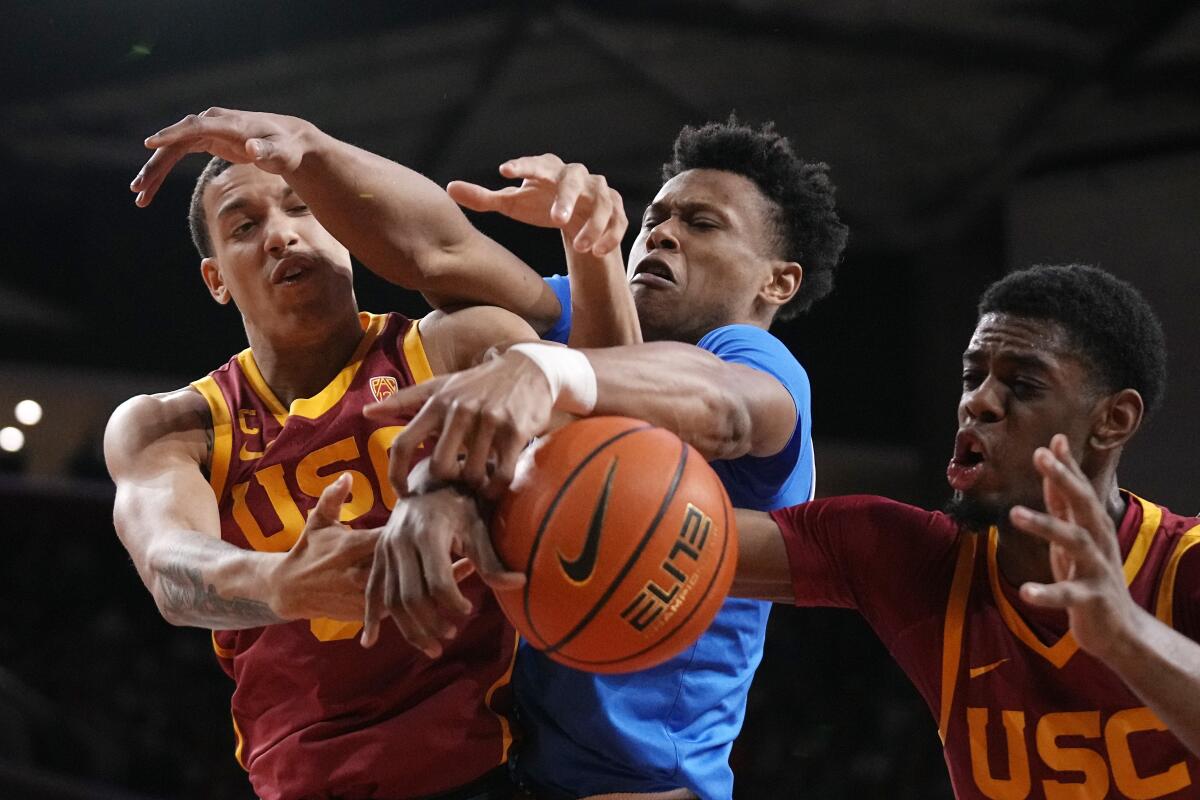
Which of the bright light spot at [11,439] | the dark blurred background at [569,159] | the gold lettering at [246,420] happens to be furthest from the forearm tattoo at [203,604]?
the bright light spot at [11,439]

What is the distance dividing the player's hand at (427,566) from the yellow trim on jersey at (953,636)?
88cm

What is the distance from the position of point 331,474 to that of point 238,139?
58cm

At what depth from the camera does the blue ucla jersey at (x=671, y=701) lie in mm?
2258

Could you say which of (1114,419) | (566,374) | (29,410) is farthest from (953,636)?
(29,410)

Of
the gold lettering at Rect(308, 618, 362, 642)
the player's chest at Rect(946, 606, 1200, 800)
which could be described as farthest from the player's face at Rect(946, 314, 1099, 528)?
the gold lettering at Rect(308, 618, 362, 642)

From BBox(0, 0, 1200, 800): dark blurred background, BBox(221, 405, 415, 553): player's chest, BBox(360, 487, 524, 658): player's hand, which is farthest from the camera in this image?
BBox(0, 0, 1200, 800): dark blurred background

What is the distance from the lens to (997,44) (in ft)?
23.3

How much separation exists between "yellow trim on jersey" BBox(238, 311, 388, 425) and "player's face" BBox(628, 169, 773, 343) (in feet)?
1.81

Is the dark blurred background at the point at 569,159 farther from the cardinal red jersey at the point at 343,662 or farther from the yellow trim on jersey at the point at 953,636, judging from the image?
the yellow trim on jersey at the point at 953,636

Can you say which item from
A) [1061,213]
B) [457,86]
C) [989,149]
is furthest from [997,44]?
[457,86]

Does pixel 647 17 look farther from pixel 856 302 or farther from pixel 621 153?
pixel 856 302

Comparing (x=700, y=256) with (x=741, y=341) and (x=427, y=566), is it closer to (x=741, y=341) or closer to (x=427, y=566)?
(x=741, y=341)

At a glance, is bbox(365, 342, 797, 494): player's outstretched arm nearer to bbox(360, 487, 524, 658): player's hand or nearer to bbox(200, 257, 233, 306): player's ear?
bbox(360, 487, 524, 658): player's hand

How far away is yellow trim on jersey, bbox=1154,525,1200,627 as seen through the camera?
206 cm
